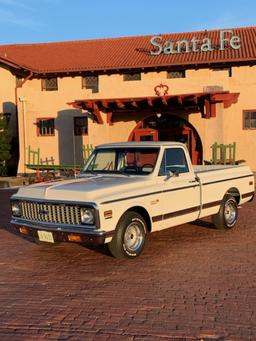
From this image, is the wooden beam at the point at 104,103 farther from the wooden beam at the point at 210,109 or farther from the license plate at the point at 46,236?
the license plate at the point at 46,236

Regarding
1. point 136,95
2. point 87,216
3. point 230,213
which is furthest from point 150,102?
point 87,216

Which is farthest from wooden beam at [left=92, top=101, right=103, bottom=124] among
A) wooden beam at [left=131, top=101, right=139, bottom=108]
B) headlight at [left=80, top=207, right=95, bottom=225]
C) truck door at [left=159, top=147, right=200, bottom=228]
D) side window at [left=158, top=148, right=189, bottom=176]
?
headlight at [left=80, top=207, right=95, bottom=225]

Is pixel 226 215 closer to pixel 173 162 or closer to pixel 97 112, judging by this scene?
pixel 173 162

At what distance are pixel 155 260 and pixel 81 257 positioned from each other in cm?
117

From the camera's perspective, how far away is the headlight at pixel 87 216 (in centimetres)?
661

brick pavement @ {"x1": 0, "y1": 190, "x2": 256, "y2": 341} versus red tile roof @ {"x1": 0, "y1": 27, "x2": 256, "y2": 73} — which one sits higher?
→ red tile roof @ {"x1": 0, "y1": 27, "x2": 256, "y2": 73}

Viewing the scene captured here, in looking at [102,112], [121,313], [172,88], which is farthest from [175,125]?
[121,313]

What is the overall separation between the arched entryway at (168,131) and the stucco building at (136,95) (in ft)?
0.15

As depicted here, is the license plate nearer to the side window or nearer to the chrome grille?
the chrome grille

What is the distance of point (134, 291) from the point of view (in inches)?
227

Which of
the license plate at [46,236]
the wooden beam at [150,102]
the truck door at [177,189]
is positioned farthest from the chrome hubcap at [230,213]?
the wooden beam at [150,102]

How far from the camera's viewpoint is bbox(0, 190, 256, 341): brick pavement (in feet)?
15.2

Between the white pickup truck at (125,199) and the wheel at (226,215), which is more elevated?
the white pickup truck at (125,199)

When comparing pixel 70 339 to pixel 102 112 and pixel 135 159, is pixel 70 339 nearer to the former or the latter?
pixel 135 159
